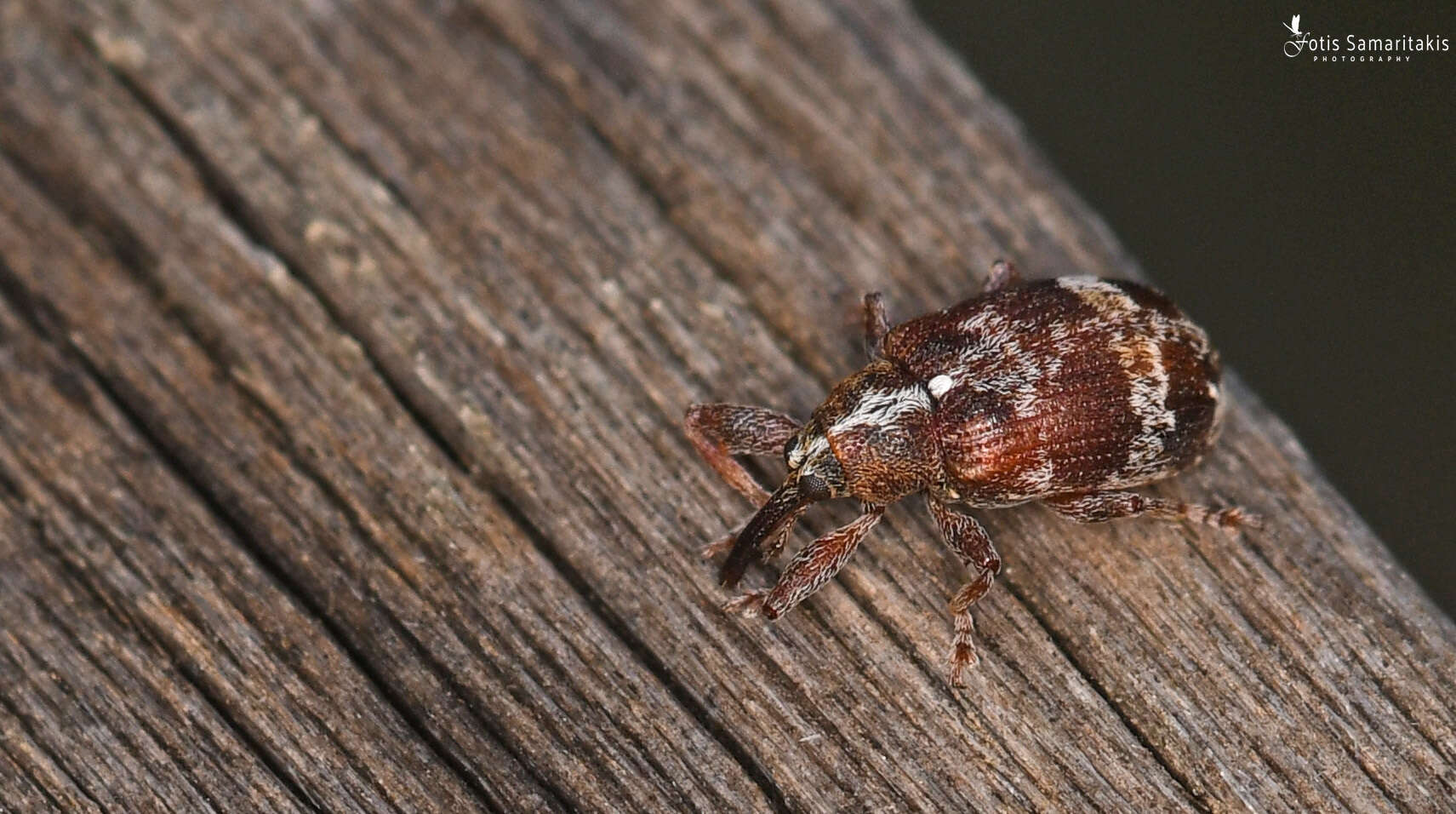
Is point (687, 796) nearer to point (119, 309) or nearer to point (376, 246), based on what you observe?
point (376, 246)

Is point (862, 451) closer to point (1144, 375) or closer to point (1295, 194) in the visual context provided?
point (1144, 375)

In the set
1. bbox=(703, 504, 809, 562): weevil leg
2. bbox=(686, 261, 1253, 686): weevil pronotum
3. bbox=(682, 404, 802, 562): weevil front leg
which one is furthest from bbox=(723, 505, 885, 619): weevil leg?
bbox=(682, 404, 802, 562): weevil front leg

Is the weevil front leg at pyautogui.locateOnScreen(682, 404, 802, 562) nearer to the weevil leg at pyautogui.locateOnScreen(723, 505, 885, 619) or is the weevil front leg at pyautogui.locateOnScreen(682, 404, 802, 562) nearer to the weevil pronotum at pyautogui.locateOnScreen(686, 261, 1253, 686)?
the weevil pronotum at pyautogui.locateOnScreen(686, 261, 1253, 686)

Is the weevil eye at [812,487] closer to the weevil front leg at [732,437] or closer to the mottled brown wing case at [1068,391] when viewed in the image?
the weevil front leg at [732,437]

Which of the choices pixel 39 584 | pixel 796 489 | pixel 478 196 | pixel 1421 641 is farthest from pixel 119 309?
pixel 1421 641

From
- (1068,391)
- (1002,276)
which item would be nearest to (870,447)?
(1068,391)

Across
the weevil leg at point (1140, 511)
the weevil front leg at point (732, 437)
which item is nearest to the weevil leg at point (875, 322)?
the weevil front leg at point (732, 437)

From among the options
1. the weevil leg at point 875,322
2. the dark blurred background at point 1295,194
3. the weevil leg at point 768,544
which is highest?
the weevil leg at point 875,322
